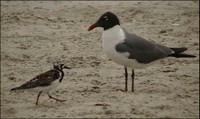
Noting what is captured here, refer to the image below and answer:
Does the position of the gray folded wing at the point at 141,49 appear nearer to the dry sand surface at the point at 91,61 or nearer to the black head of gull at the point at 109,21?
the black head of gull at the point at 109,21

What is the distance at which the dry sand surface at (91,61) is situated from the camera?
8.21 m

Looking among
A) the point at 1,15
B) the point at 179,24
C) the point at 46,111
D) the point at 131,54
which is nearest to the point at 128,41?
the point at 131,54

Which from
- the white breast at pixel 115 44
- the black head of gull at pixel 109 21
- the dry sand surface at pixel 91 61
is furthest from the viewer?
the black head of gull at pixel 109 21

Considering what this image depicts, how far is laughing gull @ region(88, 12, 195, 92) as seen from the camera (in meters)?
9.06

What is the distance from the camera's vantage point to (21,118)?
7855mm

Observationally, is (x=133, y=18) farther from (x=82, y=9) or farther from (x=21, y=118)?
(x=21, y=118)

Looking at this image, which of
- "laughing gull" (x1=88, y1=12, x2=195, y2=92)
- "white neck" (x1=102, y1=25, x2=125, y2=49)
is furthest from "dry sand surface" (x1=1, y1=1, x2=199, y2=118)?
"white neck" (x1=102, y1=25, x2=125, y2=49)

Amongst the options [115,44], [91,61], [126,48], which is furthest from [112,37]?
[91,61]

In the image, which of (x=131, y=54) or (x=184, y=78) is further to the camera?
(x=184, y=78)

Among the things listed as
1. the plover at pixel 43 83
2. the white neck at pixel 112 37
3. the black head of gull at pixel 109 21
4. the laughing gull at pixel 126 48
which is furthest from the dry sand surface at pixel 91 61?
the black head of gull at pixel 109 21

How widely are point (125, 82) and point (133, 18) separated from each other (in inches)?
215

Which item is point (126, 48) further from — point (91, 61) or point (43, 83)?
point (91, 61)

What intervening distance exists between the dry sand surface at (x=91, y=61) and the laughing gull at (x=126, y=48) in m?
0.50

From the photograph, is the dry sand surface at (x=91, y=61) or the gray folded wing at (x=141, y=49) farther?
the gray folded wing at (x=141, y=49)
